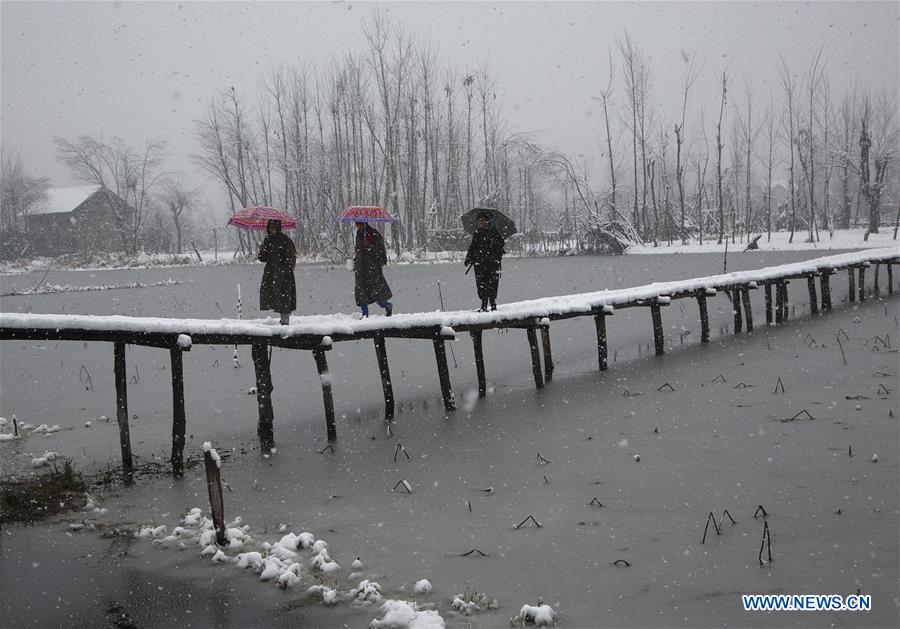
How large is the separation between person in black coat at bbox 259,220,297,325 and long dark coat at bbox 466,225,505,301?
2.89 m

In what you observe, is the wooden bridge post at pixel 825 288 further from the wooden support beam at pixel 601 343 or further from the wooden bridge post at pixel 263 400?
the wooden bridge post at pixel 263 400

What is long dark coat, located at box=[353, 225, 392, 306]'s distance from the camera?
1195 cm

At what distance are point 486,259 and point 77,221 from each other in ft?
206

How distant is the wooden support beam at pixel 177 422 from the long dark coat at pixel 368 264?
376 cm

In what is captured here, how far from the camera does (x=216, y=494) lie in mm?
5871

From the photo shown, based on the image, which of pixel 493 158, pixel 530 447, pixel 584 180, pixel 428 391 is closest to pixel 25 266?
pixel 493 158

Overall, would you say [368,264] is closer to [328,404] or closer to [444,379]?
[444,379]

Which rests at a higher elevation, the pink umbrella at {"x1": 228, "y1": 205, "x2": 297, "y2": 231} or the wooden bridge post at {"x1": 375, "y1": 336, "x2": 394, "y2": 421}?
the pink umbrella at {"x1": 228, "y1": 205, "x2": 297, "y2": 231}

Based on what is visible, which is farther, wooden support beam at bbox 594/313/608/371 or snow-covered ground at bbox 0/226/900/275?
snow-covered ground at bbox 0/226/900/275

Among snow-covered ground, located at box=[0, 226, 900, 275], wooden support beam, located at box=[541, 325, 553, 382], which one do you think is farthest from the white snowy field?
snow-covered ground, located at box=[0, 226, 900, 275]

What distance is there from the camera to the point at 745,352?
14.0 metres

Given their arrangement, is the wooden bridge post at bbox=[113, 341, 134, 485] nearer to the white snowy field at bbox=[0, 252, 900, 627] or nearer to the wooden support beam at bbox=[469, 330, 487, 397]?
the white snowy field at bbox=[0, 252, 900, 627]

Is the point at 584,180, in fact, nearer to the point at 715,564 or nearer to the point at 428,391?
the point at 428,391

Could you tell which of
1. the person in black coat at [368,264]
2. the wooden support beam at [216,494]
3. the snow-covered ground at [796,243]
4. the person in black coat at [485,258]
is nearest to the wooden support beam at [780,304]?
the person in black coat at [485,258]
